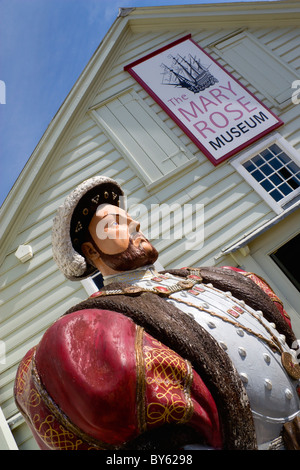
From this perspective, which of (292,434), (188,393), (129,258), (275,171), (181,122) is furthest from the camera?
(181,122)

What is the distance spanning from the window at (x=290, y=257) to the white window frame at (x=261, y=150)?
46cm

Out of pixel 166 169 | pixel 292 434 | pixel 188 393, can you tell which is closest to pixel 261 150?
pixel 166 169

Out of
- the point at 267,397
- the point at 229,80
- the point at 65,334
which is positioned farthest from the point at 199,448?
the point at 229,80

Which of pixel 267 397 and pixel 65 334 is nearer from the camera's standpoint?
pixel 65 334

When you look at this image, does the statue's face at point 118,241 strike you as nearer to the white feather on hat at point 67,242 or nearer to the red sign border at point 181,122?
the white feather on hat at point 67,242

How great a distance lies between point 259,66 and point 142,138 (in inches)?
101

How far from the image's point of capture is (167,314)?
1796 mm

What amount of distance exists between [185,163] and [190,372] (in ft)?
14.2

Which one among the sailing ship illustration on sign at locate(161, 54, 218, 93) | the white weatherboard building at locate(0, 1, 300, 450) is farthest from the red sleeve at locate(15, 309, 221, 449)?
the sailing ship illustration on sign at locate(161, 54, 218, 93)

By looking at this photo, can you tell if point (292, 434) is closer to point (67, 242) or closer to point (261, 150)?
point (67, 242)

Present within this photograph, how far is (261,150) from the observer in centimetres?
578

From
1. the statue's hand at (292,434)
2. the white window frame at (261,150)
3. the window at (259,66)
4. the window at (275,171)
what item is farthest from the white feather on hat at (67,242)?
the window at (259,66)

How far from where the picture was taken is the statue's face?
2357 millimetres
